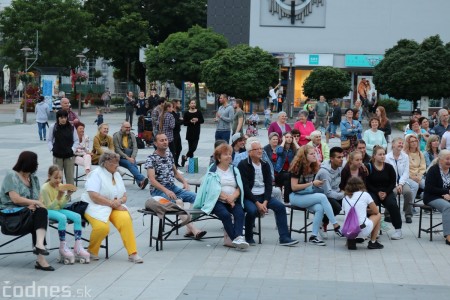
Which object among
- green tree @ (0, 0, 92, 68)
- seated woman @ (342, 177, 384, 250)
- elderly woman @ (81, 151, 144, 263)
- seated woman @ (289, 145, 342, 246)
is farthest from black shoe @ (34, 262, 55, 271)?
green tree @ (0, 0, 92, 68)

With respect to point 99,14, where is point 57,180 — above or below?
below

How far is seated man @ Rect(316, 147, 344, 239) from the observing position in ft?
39.3

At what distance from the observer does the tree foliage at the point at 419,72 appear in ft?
133

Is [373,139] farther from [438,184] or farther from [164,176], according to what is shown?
[164,176]

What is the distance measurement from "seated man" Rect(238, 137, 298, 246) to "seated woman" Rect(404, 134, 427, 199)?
137 inches

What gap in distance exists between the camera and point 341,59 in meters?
57.0

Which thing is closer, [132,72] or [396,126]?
[396,126]

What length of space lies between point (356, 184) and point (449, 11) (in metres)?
47.5

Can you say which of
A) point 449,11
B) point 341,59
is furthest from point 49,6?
point 449,11

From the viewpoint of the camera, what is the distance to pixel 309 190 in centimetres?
1189

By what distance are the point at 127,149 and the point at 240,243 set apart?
6.25 meters

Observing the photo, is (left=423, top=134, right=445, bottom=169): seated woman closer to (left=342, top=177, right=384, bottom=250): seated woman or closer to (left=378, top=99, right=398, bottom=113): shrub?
(left=342, top=177, right=384, bottom=250): seated woman

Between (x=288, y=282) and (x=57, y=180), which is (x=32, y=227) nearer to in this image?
(x=57, y=180)

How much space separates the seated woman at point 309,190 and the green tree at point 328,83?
33998mm
